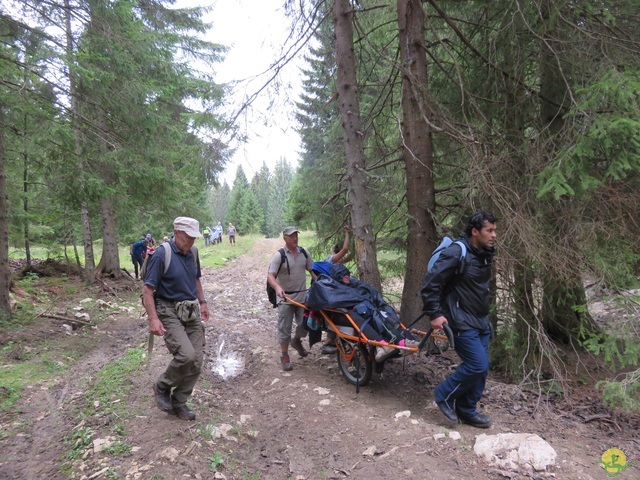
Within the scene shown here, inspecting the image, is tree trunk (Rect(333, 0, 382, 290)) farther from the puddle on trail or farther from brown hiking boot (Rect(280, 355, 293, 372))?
the puddle on trail

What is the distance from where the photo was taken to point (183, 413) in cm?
461

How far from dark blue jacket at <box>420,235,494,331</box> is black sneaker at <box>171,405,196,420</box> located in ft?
9.91

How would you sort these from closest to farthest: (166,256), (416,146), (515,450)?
(515,450) < (166,256) < (416,146)

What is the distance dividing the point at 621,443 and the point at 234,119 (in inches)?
281

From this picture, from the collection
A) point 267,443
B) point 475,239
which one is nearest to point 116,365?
point 267,443

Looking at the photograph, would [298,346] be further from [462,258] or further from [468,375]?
[462,258]

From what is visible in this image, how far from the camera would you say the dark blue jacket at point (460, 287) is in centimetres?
418

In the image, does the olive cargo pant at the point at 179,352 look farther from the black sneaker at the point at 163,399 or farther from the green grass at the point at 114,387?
the green grass at the point at 114,387

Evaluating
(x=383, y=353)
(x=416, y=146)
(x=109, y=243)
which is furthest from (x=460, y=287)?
(x=109, y=243)

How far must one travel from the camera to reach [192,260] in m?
4.76

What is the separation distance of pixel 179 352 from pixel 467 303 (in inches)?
129

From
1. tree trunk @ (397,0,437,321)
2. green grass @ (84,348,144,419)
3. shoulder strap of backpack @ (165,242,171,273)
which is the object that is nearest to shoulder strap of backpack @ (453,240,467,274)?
tree trunk @ (397,0,437,321)

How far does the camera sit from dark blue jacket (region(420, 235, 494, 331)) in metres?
4.18

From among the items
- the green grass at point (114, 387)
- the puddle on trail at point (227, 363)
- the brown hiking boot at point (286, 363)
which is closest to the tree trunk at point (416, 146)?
the brown hiking boot at point (286, 363)
